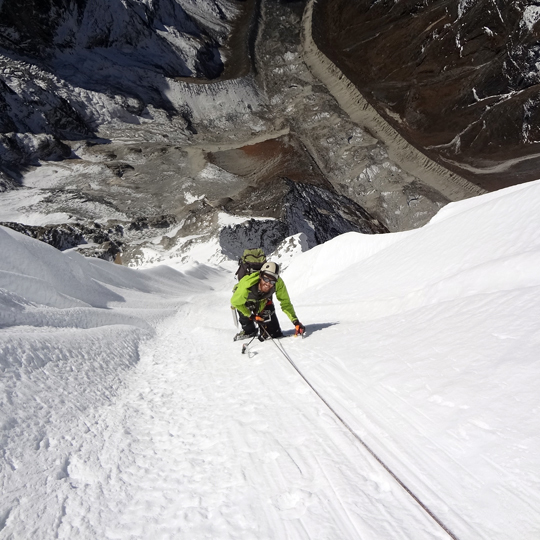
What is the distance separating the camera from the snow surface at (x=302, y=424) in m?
2.24

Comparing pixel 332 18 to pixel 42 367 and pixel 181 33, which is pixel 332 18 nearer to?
pixel 181 33

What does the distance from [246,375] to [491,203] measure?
601 cm

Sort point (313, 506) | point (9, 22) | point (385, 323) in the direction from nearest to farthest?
point (313, 506) < point (385, 323) < point (9, 22)

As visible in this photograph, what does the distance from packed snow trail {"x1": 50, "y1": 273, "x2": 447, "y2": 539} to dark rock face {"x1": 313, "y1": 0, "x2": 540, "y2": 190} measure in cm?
4113

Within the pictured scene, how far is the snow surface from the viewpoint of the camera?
7.36 ft

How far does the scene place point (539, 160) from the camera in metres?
38.0

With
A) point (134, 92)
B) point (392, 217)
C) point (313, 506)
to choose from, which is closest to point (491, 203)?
point (313, 506)

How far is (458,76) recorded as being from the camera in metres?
47.2

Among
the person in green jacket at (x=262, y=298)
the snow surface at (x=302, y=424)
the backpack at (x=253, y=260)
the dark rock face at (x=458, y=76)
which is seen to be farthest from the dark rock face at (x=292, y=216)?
the snow surface at (x=302, y=424)

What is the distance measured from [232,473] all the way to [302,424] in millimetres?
712

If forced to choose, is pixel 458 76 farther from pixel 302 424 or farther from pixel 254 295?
pixel 302 424

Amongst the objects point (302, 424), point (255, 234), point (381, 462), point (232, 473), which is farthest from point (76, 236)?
point (381, 462)

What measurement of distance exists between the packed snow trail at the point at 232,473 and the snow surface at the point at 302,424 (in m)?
0.01

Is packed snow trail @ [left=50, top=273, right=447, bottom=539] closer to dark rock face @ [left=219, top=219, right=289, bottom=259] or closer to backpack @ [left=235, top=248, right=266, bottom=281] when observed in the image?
backpack @ [left=235, top=248, right=266, bottom=281]
